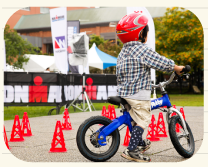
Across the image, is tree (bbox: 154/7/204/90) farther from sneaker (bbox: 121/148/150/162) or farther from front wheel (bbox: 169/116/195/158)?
sneaker (bbox: 121/148/150/162)

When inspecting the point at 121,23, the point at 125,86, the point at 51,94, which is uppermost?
the point at 121,23

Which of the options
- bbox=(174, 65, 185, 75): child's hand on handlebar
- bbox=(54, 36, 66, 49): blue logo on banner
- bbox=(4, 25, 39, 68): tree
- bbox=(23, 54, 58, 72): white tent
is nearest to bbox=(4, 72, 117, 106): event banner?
bbox=(54, 36, 66, 49): blue logo on banner

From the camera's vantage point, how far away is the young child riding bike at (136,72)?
4031 millimetres

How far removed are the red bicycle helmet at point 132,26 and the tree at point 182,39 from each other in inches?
1048

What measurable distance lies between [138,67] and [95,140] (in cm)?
112

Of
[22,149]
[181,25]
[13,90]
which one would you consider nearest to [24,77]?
[13,90]

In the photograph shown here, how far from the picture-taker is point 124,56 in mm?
4176

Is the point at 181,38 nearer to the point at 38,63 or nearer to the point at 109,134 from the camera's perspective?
the point at 38,63

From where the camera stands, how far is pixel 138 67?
13.3ft

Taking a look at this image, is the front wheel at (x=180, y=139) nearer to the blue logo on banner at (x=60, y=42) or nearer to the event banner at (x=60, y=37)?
the event banner at (x=60, y=37)

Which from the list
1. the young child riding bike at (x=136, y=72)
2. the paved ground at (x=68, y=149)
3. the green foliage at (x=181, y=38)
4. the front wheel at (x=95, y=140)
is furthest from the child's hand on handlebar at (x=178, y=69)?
the green foliage at (x=181, y=38)

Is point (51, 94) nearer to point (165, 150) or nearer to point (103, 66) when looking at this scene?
point (165, 150)

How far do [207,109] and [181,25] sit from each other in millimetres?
28907

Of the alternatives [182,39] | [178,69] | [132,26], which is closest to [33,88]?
[132,26]
